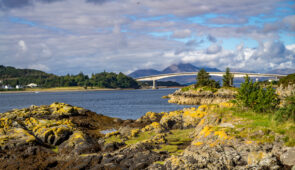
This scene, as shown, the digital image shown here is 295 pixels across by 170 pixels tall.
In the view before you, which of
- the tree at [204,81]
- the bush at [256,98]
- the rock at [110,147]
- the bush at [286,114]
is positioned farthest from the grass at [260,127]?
the tree at [204,81]

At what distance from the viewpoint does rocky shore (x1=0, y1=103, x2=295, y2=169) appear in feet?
48.1

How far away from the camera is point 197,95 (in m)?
83.2

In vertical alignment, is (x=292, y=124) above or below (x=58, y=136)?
Result: above

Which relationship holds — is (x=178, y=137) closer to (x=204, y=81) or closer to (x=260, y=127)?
(x=260, y=127)

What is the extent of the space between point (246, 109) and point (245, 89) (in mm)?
2258

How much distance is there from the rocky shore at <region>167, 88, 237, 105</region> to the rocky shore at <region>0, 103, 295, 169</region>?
50.5 meters

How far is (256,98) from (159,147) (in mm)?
9826

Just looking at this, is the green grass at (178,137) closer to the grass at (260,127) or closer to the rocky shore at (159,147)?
the rocky shore at (159,147)

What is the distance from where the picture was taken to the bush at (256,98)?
2330 centimetres

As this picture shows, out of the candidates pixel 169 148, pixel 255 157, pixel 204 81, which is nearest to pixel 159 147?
pixel 169 148

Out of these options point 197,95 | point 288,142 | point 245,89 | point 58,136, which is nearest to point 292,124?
point 288,142

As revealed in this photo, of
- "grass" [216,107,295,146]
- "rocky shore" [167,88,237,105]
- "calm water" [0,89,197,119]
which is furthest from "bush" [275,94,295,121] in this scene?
"rocky shore" [167,88,237,105]

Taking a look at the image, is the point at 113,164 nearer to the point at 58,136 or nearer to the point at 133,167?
the point at 133,167

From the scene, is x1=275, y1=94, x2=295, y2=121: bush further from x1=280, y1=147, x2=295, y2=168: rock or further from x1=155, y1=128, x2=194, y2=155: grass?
x1=155, y1=128, x2=194, y2=155: grass
